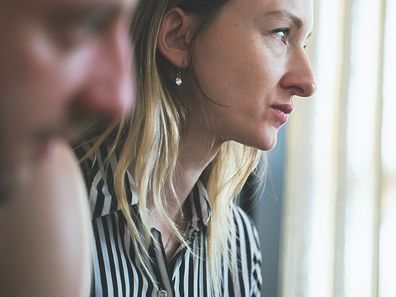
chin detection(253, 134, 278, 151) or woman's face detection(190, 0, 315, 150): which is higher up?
woman's face detection(190, 0, 315, 150)

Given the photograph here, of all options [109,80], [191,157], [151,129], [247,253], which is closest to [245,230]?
[247,253]

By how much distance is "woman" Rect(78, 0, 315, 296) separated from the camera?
1138 mm

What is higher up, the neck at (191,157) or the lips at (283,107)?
the lips at (283,107)

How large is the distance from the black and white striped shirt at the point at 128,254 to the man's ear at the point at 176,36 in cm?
19

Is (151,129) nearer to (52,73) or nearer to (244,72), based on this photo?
(244,72)

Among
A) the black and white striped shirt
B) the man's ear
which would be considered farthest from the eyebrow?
the black and white striped shirt

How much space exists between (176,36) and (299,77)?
210 millimetres

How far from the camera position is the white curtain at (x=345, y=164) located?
1710 millimetres

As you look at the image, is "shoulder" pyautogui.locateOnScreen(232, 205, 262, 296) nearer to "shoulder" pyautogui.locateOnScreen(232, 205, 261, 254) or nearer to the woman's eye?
"shoulder" pyautogui.locateOnScreen(232, 205, 261, 254)

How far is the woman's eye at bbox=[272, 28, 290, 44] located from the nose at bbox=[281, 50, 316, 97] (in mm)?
32

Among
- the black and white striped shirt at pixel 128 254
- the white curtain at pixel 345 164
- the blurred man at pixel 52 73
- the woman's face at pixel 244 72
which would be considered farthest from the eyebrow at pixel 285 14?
the blurred man at pixel 52 73

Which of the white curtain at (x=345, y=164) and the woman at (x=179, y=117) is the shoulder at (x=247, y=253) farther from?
the white curtain at (x=345, y=164)

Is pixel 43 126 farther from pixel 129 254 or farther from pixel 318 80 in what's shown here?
pixel 318 80

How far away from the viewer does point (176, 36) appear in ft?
3.90
